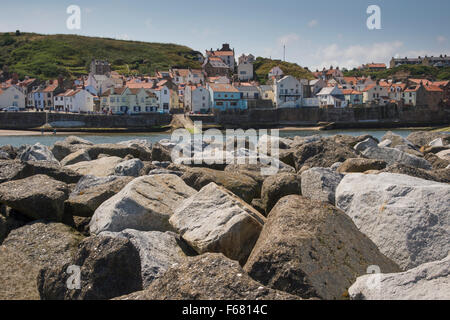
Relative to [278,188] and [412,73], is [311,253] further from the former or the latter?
[412,73]

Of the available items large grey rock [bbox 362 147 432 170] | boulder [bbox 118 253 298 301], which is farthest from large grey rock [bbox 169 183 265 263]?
large grey rock [bbox 362 147 432 170]

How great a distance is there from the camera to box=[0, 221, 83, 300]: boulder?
16.4 feet

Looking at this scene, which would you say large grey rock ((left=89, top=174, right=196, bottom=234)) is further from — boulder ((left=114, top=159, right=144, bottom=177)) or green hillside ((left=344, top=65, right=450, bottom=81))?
green hillside ((left=344, top=65, right=450, bottom=81))

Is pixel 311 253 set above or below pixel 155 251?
above

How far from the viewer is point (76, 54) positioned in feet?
455

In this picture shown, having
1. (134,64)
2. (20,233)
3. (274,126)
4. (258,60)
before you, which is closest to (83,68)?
(134,64)

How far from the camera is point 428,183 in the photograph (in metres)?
6.01

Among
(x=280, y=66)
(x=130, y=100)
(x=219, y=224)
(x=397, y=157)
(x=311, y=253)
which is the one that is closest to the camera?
(x=311, y=253)

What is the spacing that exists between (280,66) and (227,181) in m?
119

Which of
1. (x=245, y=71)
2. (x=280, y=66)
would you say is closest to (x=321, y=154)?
(x=245, y=71)

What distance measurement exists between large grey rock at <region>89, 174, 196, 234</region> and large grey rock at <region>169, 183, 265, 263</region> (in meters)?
0.38

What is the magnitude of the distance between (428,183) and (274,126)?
7054cm

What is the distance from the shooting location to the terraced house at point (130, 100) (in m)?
76.6
